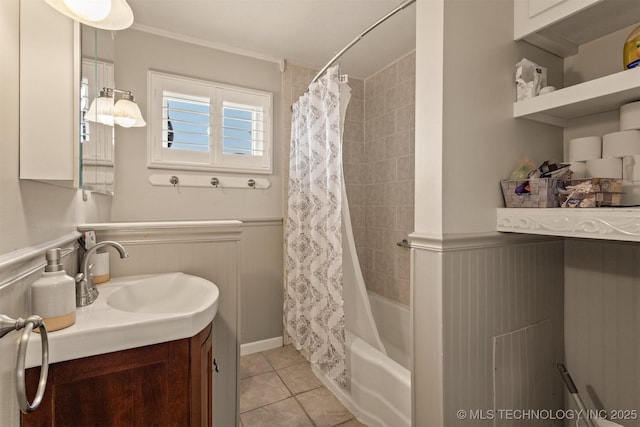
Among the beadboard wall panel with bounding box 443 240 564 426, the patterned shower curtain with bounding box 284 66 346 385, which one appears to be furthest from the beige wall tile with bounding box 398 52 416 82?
the beadboard wall panel with bounding box 443 240 564 426

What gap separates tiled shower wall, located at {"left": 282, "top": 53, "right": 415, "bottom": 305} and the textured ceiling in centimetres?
22

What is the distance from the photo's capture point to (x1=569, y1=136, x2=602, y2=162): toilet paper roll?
43.4 inches

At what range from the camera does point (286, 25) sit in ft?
6.43

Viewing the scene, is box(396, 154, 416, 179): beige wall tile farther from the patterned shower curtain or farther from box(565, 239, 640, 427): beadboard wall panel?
box(565, 239, 640, 427): beadboard wall panel

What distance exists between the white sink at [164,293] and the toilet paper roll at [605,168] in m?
1.49

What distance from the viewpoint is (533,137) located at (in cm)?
123

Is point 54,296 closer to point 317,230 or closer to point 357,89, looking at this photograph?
point 317,230

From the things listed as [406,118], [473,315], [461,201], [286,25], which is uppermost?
[286,25]

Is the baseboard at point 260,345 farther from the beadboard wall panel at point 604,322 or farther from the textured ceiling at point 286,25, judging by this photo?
the textured ceiling at point 286,25

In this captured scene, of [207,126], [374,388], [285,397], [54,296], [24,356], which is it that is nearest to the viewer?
[24,356]

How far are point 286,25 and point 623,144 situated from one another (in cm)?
192

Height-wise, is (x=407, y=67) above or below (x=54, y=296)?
above

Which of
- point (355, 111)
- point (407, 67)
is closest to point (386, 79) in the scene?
point (407, 67)

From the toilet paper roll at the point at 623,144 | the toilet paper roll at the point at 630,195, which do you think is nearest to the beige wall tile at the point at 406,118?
the toilet paper roll at the point at 623,144
